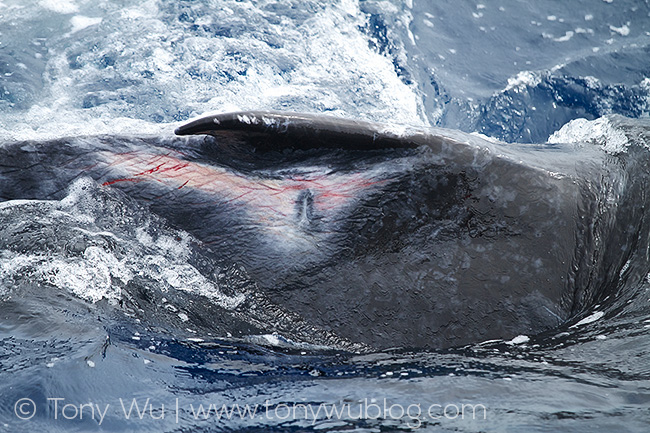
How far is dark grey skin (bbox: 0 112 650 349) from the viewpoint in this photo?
3422 mm

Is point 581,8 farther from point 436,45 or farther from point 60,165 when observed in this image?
point 60,165

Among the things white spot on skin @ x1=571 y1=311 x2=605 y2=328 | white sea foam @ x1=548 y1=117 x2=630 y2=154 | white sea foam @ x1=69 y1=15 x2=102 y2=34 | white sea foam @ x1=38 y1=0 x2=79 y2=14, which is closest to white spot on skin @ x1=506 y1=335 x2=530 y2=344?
white spot on skin @ x1=571 y1=311 x2=605 y2=328

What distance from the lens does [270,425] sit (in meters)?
2.56

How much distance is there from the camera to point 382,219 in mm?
3545

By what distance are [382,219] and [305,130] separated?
27.4 inches

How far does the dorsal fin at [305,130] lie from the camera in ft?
11.5

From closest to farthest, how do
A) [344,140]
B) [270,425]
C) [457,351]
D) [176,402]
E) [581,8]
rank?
1. [270,425]
2. [176,402]
3. [457,351]
4. [344,140]
5. [581,8]

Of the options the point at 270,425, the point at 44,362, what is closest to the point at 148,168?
the point at 44,362

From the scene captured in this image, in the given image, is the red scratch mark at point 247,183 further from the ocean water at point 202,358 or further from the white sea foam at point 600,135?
the white sea foam at point 600,135

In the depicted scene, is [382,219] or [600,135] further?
[600,135]

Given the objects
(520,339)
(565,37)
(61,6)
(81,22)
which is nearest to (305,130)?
(520,339)

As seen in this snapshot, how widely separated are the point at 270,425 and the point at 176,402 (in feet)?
1.60

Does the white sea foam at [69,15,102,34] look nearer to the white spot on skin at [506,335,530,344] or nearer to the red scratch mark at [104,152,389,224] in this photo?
the red scratch mark at [104,152,389,224]

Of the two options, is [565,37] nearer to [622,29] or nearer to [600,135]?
[622,29]
